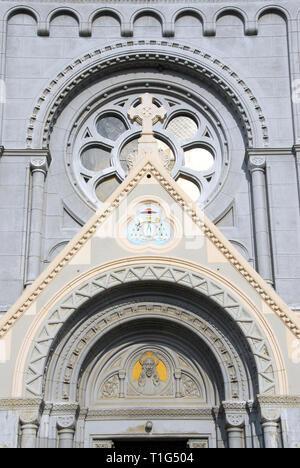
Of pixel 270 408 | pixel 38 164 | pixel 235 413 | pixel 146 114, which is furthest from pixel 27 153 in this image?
pixel 270 408

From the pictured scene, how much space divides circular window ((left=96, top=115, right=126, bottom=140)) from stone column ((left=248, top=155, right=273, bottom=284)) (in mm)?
3877

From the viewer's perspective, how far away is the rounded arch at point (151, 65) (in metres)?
18.7

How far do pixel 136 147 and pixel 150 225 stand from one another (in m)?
5.30

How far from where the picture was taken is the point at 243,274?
1435cm

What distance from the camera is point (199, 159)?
19688 millimetres

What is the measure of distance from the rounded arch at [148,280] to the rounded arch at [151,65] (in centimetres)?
540

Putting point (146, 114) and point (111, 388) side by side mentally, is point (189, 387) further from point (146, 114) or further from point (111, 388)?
point (146, 114)

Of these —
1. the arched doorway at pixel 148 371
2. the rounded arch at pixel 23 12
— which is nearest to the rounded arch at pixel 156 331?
the arched doorway at pixel 148 371

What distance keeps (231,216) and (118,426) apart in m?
6.11

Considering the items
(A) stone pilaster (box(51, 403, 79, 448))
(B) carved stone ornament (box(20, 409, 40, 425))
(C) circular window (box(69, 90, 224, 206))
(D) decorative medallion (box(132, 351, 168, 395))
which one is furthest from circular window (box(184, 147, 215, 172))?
(B) carved stone ornament (box(20, 409, 40, 425))

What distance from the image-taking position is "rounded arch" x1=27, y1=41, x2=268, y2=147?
1872 centimetres

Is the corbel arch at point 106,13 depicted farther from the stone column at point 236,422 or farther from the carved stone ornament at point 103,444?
the carved stone ornament at point 103,444

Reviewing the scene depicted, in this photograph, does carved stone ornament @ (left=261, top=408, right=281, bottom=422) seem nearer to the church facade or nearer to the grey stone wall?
the church facade

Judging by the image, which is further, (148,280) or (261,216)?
(261,216)
